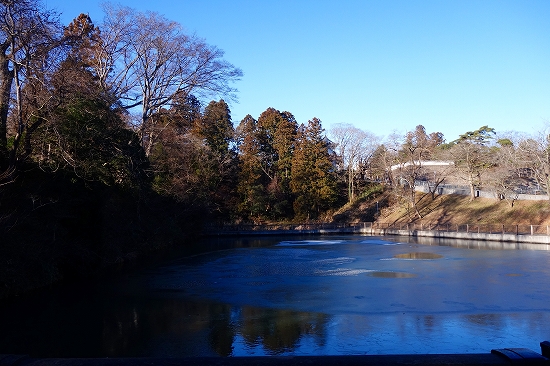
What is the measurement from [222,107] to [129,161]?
3381cm

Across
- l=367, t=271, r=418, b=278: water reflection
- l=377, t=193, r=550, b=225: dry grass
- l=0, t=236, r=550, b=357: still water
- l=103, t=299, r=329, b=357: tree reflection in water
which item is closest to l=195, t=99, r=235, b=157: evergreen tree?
l=377, t=193, r=550, b=225: dry grass

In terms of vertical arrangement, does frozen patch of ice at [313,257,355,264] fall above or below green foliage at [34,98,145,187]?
below

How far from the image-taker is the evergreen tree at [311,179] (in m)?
49.2

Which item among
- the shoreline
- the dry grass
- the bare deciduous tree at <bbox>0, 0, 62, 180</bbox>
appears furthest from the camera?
the dry grass

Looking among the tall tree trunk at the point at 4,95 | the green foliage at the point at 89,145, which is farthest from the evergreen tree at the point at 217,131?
the tall tree trunk at the point at 4,95

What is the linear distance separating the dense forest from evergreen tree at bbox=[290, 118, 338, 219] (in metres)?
0.12

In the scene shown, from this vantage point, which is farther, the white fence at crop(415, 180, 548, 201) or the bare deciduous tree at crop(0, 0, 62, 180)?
the white fence at crop(415, 180, 548, 201)

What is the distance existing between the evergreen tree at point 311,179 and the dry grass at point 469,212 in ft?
19.7

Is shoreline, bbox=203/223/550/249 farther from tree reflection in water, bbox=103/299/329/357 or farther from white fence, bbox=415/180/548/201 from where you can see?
tree reflection in water, bbox=103/299/329/357

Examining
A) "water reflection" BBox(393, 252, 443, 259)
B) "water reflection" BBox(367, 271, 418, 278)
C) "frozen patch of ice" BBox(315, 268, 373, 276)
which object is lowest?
"frozen patch of ice" BBox(315, 268, 373, 276)

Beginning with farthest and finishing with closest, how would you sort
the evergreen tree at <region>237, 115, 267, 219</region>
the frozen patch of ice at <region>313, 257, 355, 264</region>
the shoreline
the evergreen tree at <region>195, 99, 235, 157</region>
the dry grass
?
the evergreen tree at <region>237, 115, 267, 219</region>
the evergreen tree at <region>195, 99, 235, 157</region>
the dry grass
the shoreline
the frozen patch of ice at <region>313, 257, 355, 264</region>

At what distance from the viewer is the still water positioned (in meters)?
8.02

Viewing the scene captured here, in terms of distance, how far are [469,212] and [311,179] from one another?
15543 millimetres

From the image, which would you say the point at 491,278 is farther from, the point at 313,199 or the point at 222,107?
the point at 222,107
